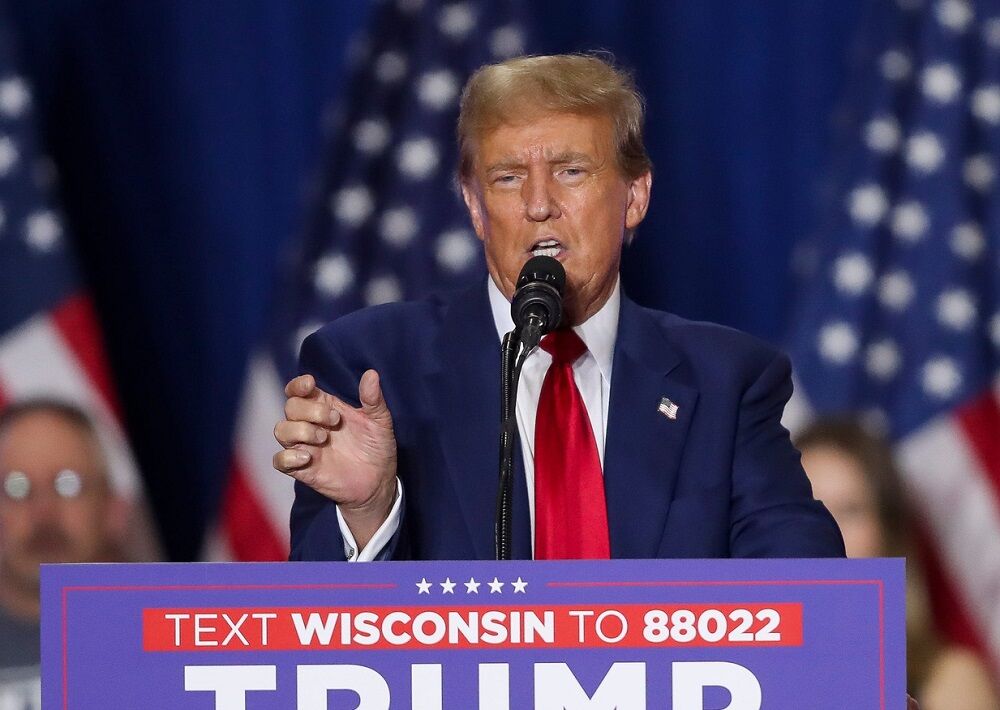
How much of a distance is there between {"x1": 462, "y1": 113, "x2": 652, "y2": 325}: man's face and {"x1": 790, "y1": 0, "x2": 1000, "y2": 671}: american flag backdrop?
189cm

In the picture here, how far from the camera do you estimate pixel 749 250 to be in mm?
3988

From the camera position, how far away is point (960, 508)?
384 cm

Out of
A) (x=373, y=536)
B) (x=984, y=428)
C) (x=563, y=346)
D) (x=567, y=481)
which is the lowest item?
(x=373, y=536)

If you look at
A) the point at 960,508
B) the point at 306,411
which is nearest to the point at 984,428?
the point at 960,508

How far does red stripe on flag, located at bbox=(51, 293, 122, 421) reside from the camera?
3.68m

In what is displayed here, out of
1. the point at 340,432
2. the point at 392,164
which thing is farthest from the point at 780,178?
the point at 340,432

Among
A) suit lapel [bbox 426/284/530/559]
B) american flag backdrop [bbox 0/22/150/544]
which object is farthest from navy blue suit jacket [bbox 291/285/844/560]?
american flag backdrop [bbox 0/22/150/544]

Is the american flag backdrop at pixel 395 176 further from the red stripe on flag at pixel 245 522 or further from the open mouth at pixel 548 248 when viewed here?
the open mouth at pixel 548 248

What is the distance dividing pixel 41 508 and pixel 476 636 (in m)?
2.61

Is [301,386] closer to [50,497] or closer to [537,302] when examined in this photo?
[537,302]

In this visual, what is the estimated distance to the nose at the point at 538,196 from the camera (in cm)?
198

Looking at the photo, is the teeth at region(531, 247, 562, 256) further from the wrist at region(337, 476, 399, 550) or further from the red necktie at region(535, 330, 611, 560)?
the wrist at region(337, 476, 399, 550)

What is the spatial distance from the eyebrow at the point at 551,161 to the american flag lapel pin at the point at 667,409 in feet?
1.21

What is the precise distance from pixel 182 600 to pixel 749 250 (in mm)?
2899
